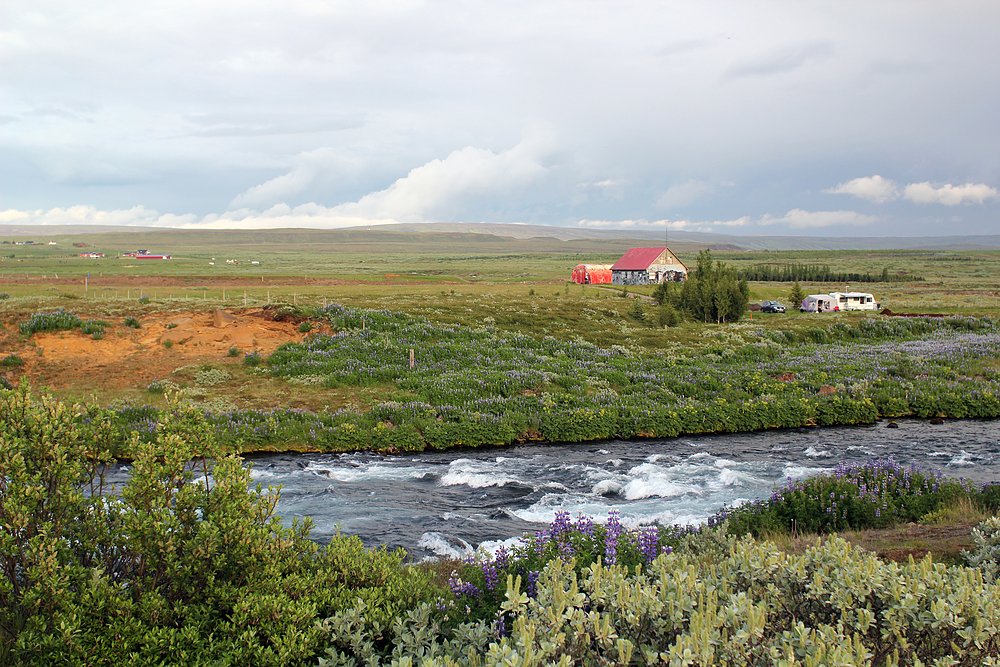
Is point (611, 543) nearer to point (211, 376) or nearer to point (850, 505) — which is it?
point (850, 505)

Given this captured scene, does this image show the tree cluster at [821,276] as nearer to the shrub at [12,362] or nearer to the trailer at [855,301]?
the trailer at [855,301]

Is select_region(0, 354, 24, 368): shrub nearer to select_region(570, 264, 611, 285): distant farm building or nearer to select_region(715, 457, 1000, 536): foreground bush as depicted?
select_region(715, 457, 1000, 536): foreground bush

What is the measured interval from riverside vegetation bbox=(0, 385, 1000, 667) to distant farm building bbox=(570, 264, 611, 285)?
82.9m

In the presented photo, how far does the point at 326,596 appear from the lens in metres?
6.14

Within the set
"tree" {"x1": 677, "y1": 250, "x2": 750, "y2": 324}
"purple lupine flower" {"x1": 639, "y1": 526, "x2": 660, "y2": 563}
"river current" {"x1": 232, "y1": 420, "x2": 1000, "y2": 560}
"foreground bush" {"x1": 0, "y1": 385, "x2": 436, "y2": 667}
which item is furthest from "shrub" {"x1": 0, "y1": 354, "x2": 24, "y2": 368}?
"tree" {"x1": 677, "y1": 250, "x2": 750, "y2": 324}

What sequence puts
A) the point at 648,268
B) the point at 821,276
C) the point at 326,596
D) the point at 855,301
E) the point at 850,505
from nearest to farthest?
the point at 326,596 < the point at 850,505 < the point at 855,301 < the point at 648,268 < the point at 821,276

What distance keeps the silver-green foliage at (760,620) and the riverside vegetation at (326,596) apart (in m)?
0.02

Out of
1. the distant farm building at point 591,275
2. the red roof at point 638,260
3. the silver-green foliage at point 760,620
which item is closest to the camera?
the silver-green foliage at point 760,620

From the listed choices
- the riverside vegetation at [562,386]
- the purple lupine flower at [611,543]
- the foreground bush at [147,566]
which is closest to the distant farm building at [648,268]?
the riverside vegetation at [562,386]

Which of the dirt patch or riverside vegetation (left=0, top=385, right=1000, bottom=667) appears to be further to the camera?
the dirt patch

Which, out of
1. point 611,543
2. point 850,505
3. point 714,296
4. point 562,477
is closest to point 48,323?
point 562,477

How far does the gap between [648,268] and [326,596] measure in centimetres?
8480

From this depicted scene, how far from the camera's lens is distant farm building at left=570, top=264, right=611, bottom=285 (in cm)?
8894

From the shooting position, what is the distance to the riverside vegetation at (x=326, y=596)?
4562 mm
